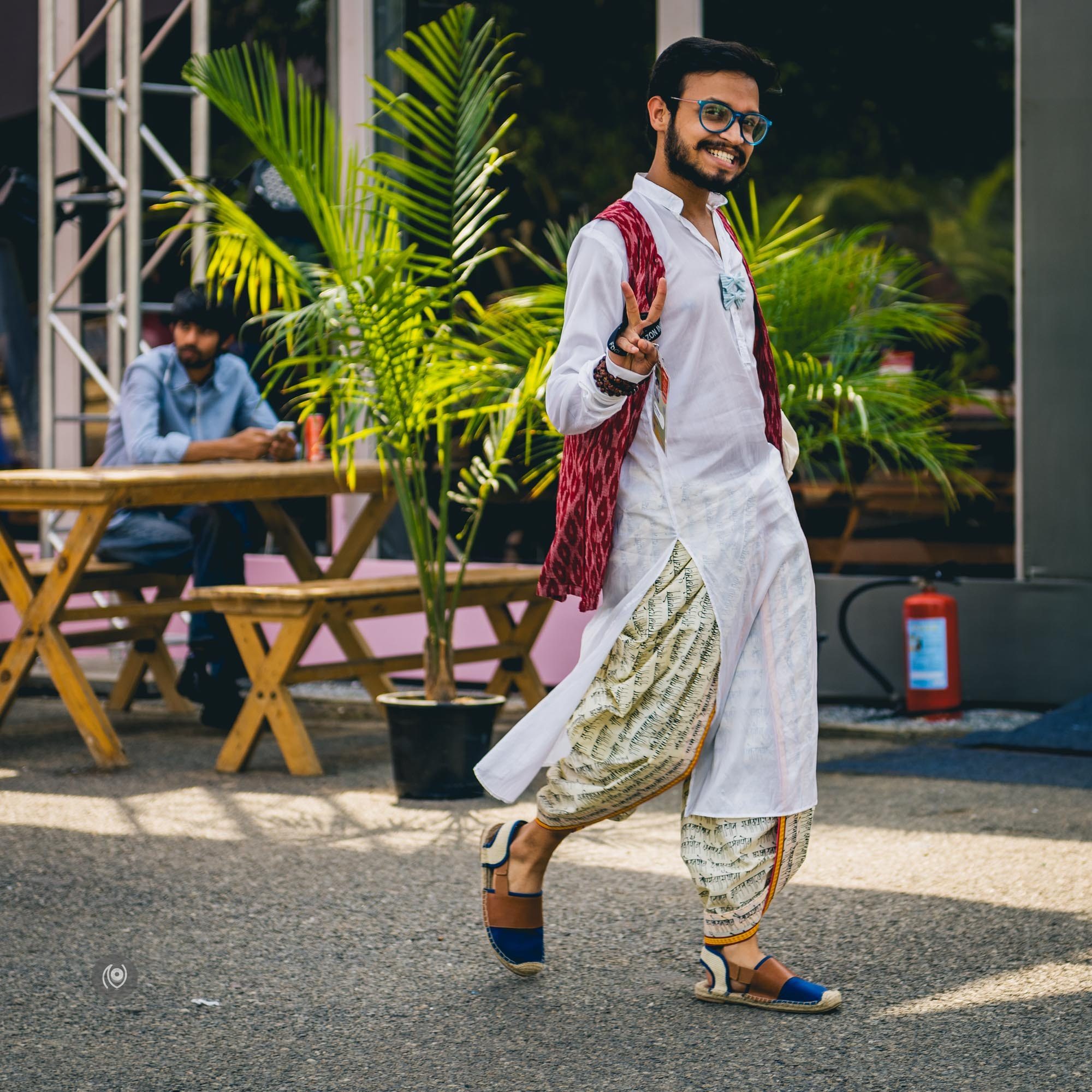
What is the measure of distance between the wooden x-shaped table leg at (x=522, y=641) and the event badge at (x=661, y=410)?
3.34 m

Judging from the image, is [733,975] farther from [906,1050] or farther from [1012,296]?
[1012,296]

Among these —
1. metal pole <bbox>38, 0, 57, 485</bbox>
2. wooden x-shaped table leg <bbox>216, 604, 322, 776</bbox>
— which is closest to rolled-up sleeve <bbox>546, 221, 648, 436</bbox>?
wooden x-shaped table leg <bbox>216, 604, 322, 776</bbox>

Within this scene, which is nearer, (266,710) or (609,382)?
(609,382)

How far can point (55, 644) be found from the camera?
627cm

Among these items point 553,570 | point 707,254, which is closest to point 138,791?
point 553,570

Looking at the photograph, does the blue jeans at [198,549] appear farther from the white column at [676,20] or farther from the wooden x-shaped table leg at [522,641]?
the white column at [676,20]

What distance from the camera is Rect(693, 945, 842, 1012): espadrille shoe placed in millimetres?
3516

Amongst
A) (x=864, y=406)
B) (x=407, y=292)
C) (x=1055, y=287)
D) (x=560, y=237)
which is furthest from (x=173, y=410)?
(x=1055, y=287)

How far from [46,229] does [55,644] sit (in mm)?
3328

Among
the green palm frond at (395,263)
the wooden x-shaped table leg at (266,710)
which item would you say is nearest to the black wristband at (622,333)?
the green palm frond at (395,263)

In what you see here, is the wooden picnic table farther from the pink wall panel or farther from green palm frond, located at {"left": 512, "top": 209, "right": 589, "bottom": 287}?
green palm frond, located at {"left": 512, "top": 209, "right": 589, "bottom": 287}

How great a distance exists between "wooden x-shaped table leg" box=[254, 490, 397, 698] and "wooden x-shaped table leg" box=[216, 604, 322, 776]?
965mm

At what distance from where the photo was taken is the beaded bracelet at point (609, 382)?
10.7ft

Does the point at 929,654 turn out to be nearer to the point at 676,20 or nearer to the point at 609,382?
the point at 676,20
